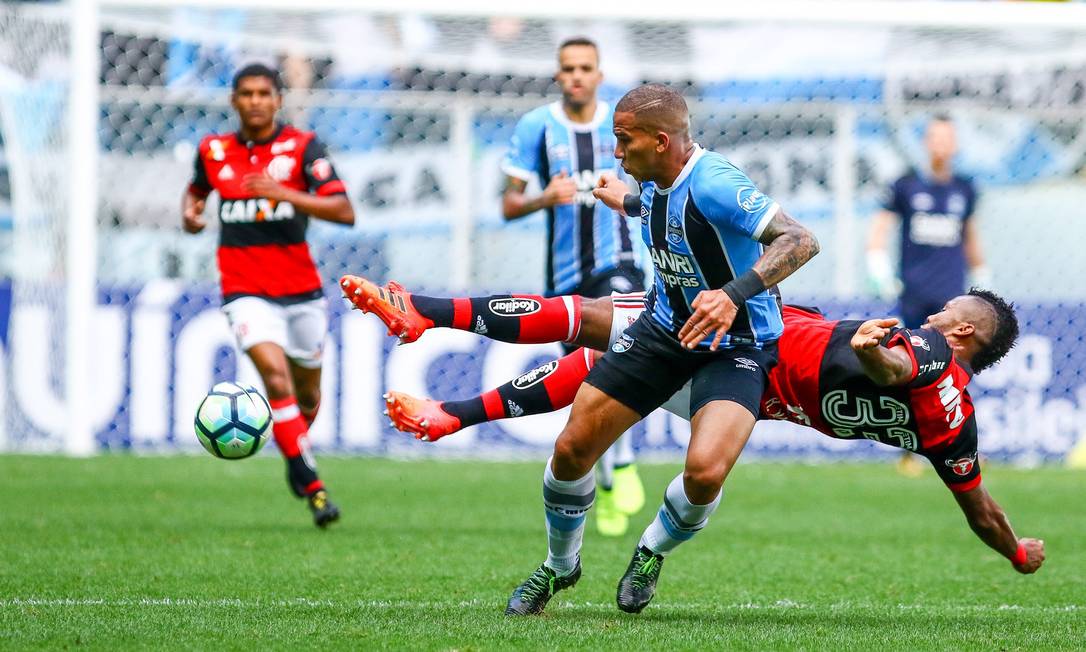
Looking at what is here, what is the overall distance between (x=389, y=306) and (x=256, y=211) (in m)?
3.36

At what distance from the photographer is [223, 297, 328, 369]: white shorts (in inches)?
347

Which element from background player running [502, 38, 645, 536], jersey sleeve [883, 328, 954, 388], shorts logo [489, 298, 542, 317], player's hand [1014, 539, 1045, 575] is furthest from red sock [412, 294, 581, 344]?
background player running [502, 38, 645, 536]

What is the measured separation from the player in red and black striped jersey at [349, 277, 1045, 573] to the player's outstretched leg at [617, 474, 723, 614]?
475 millimetres

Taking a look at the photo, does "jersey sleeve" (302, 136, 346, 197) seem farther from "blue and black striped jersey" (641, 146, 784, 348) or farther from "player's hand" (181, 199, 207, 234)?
"blue and black striped jersey" (641, 146, 784, 348)

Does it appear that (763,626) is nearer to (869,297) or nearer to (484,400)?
(484,400)

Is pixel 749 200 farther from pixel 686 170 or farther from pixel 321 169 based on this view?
pixel 321 169

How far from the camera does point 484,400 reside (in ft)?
20.1

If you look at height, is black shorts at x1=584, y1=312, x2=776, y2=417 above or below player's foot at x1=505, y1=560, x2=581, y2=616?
above

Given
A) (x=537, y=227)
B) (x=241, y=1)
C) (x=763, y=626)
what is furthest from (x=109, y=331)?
(x=763, y=626)

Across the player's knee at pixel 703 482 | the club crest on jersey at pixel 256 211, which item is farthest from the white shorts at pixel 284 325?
the player's knee at pixel 703 482

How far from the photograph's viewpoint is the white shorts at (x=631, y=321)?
20.1 feet

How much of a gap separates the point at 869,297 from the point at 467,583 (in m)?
7.68

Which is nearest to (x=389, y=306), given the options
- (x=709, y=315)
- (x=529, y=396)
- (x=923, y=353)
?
(x=529, y=396)

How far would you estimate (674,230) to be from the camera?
18.7ft
